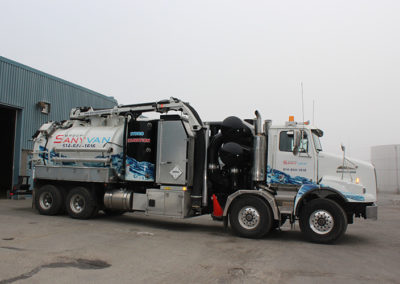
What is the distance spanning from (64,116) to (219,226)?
13.0 m

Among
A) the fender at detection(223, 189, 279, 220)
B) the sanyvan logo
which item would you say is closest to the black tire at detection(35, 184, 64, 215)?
the sanyvan logo

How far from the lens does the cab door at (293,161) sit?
29.8 feet

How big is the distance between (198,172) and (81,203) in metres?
4.34

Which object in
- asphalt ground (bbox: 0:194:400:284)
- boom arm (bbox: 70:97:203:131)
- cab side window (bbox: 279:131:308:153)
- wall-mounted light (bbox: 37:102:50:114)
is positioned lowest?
asphalt ground (bbox: 0:194:400:284)

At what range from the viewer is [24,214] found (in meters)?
12.3

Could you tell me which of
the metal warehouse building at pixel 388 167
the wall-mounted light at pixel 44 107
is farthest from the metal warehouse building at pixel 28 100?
the metal warehouse building at pixel 388 167

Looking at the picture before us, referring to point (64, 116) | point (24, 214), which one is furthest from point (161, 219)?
point (64, 116)

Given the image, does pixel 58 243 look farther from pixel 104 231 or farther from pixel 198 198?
pixel 198 198

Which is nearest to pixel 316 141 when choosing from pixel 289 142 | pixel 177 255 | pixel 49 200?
pixel 289 142

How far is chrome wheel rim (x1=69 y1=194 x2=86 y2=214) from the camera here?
38.4 feet

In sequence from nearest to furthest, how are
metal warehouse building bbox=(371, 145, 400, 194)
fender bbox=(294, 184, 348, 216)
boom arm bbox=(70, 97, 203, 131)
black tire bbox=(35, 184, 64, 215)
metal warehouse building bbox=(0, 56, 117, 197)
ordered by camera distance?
fender bbox=(294, 184, 348, 216), boom arm bbox=(70, 97, 203, 131), black tire bbox=(35, 184, 64, 215), metal warehouse building bbox=(0, 56, 117, 197), metal warehouse building bbox=(371, 145, 400, 194)

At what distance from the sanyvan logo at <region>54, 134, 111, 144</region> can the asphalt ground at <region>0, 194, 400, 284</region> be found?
2.64m

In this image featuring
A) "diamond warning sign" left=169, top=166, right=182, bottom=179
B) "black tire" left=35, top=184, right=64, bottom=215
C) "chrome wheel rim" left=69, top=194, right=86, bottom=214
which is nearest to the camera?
"diamond warning sign" left=169, top=166, right=182, bottom=179

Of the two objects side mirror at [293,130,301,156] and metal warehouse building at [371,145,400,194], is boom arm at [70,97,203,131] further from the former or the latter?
metal warehouse building at [371,145,400,194]
